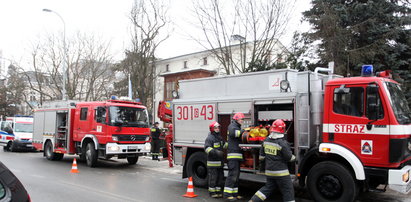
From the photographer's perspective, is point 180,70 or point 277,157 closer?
point 277,157

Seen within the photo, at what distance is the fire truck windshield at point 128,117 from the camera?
479 inches

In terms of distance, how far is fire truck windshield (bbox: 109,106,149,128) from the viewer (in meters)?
12.2

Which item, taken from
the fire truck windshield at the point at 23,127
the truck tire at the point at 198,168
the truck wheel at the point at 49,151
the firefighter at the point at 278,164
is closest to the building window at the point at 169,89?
the fire truck windshield at the point at 23,127

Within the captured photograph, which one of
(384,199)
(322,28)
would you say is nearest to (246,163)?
(384,199)

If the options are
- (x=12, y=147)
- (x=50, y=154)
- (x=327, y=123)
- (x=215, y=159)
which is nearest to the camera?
(x=327, y=123)

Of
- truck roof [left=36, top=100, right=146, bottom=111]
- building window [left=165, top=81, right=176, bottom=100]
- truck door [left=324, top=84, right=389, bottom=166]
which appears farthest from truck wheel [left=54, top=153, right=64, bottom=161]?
building window [left=165, top=81, right=176, bottom=100]

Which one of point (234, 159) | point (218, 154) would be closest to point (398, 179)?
point (234, 159)

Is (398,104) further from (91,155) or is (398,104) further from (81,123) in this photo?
(81,123)

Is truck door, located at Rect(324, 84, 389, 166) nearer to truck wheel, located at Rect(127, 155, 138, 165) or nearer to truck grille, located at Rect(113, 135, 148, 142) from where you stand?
truck grille, located at Rect(113, 135, 148, 142)

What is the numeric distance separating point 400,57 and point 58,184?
1538 centimetres

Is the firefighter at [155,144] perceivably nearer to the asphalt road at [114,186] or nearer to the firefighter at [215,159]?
the asphalt road at [114,186]

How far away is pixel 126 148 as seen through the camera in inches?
481

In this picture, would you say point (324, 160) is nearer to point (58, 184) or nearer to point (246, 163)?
point (246, 163)

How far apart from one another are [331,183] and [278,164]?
1.31 m
